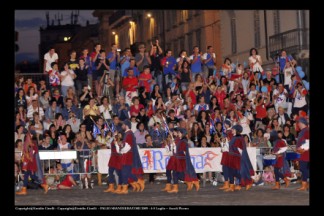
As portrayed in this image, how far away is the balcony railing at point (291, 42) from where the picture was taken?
77.3 feet

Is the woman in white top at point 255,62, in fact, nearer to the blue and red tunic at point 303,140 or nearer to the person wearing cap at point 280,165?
the person wearing cap at point 280,165

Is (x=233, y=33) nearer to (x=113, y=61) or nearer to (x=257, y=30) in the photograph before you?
(x=257, y=30)

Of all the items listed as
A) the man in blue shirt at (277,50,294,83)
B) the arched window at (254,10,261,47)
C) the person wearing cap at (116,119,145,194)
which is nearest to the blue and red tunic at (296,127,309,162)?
the person wearing cap at (116,119,145,194)

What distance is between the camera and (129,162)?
68.5 ft

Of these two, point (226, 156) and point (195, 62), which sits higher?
point (195, 62)

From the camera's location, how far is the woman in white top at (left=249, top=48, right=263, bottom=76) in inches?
987

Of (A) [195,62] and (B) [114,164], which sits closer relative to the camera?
(B) [114,164]

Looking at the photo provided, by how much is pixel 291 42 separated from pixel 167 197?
6.37m

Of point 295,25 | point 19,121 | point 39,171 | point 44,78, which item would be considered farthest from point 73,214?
point 295,25

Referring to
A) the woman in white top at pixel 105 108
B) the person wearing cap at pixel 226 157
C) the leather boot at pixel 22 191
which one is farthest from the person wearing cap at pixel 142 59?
the leather boot at pixel 22 191

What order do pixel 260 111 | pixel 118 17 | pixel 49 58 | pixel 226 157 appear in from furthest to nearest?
1. pixel 49 58
2. pixel 118 17
3. pixel 260 111
4. pixel 226 157

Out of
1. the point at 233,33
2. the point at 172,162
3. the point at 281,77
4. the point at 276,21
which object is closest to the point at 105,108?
the point at 172,162

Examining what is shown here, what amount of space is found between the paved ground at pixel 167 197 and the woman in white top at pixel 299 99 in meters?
2.91

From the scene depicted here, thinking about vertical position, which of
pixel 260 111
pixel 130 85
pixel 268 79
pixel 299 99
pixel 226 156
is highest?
pixel 268 79
